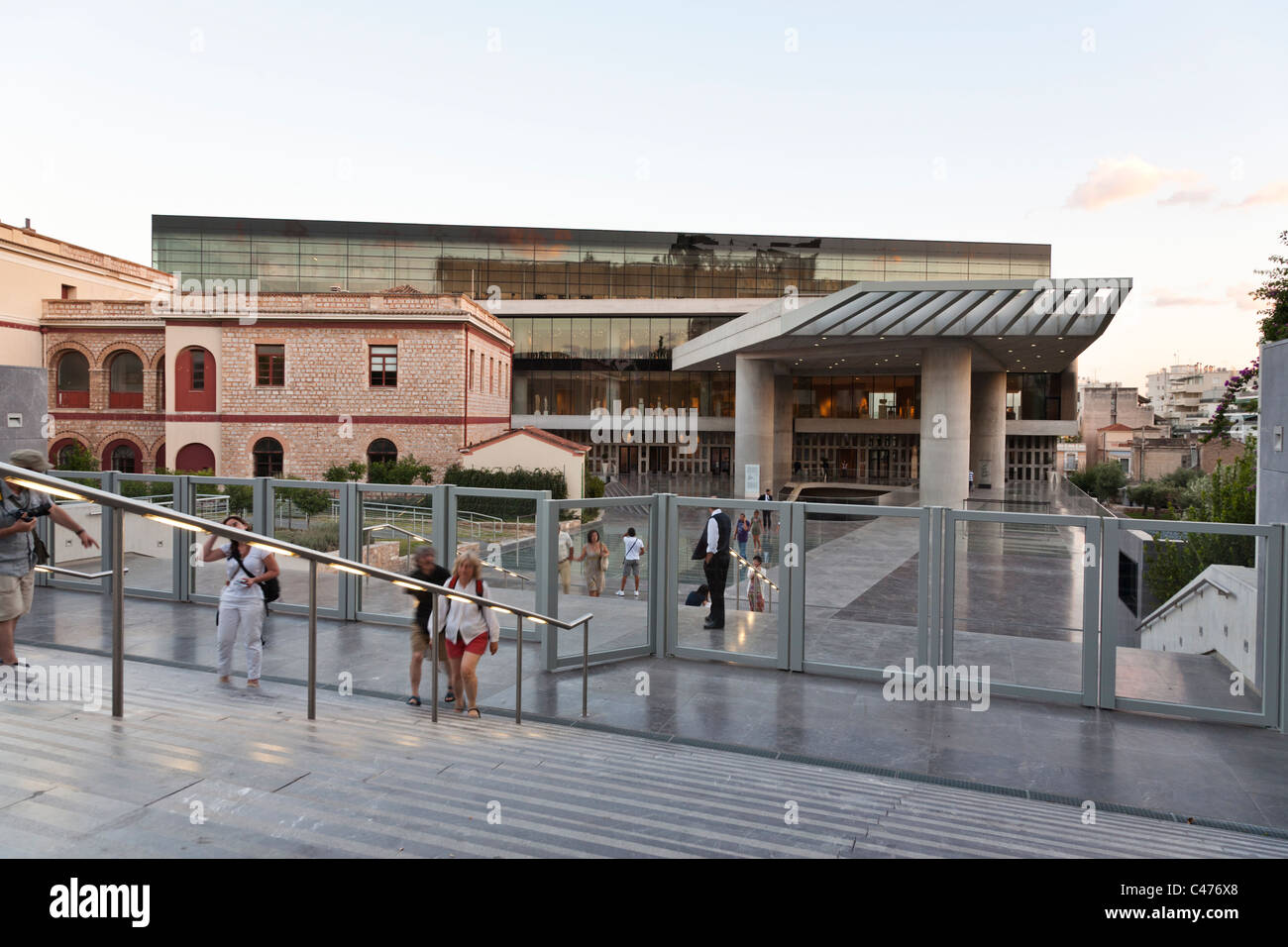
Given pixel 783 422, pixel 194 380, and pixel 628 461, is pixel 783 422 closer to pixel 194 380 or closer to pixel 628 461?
pixel 628 461

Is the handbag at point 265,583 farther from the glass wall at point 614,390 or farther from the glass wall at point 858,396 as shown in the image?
the glass wall at point 858,396

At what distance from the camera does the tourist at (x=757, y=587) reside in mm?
11438

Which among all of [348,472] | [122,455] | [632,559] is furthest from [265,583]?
[122,455]

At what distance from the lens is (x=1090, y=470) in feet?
181

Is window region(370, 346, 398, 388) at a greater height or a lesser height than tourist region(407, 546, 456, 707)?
Result: greater

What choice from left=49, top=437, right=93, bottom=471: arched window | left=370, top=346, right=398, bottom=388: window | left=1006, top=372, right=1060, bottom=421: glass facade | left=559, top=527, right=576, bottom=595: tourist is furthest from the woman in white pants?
left=1006, top=372, right=1060, bottom=421: glass facade

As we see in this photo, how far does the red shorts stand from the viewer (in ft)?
26.7

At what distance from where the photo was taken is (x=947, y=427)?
3681cm

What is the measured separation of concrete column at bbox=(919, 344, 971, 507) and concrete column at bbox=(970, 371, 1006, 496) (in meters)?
13.1

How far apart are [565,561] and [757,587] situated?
2548 millimetres

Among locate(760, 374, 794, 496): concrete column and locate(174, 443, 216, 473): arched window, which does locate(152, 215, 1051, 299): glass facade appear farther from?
locate(174, 443, 216, 473): arched window

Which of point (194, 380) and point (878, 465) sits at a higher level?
point (194, 380)

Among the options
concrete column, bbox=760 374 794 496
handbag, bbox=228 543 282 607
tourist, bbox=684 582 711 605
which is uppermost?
concrete column, bbox=760 374 794 496

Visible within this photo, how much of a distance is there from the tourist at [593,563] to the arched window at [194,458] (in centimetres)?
3357
